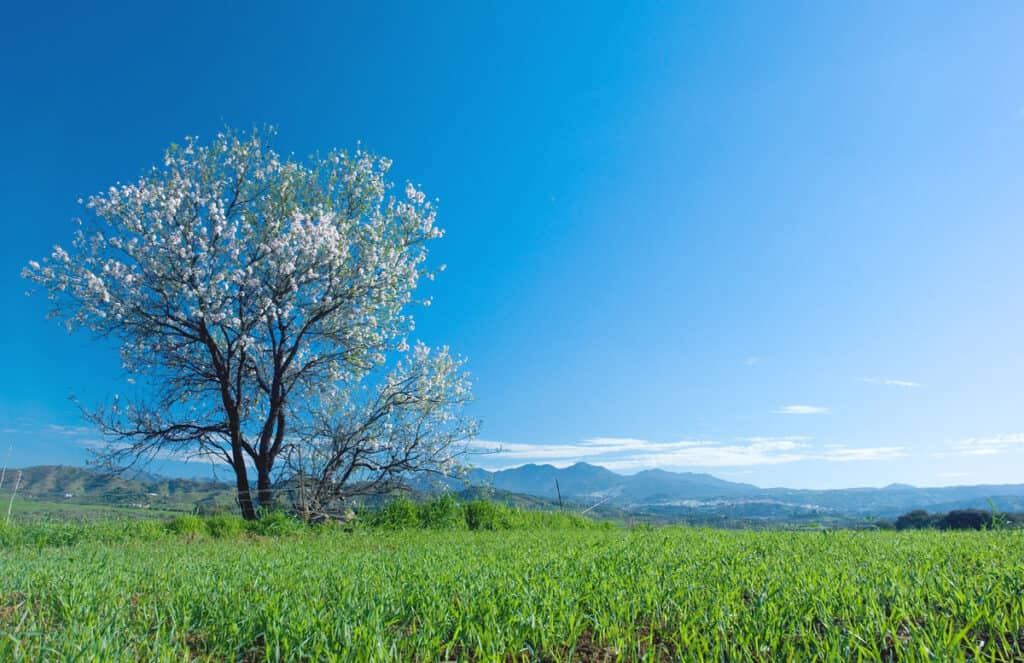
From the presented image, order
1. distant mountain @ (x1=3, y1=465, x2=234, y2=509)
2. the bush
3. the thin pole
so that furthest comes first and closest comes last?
distant mountain @ (x1=3, y1=465, x2=234, y2=509) < the bush < the thin pole

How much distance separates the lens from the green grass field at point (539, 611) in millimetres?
2643

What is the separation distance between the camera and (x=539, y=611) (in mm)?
3215

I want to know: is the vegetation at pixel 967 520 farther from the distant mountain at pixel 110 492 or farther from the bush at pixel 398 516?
the distant mountain at pixel 110 492

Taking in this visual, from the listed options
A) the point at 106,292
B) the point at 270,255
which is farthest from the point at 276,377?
the point at 106,292

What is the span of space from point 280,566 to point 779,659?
4635mm

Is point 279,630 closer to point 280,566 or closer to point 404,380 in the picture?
point 280,566

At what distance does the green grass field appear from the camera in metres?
2.64

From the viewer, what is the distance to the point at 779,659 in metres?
2.46

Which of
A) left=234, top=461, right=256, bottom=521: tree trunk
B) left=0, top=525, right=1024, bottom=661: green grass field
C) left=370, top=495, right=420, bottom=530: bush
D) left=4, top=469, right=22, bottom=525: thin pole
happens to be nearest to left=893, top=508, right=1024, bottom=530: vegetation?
left=0, top=525, right=1024, bottom=661: green grass field

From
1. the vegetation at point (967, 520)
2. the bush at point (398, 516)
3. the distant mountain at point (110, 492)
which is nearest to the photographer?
the vegetation at point (967, 520)

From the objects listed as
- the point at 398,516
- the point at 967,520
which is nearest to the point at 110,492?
the point at 398,516

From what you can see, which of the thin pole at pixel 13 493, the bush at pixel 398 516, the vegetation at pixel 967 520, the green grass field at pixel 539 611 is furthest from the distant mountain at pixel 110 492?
the vegetation at pixel 967 520

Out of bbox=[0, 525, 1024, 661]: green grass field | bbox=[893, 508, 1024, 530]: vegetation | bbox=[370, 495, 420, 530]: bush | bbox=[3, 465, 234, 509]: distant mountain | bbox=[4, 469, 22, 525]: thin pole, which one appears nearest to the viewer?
bbox=[0, 525, 1024, 661]: green grass field

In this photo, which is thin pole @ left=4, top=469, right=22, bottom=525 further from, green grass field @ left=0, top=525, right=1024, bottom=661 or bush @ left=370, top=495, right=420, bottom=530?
green grass field @ left=0, top=525, right=1024, bottom=661
